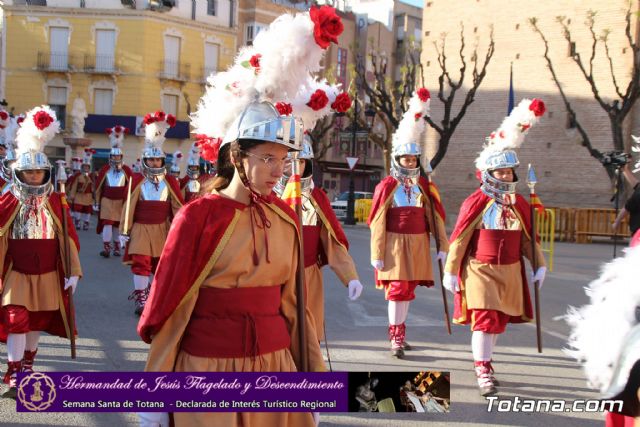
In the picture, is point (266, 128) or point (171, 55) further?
point (171, 55)

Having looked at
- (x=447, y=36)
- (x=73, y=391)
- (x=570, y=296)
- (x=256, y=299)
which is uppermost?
(x=447, y=36)

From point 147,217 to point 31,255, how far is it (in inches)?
144

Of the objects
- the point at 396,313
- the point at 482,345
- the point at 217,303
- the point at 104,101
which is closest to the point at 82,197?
the point at 396,313

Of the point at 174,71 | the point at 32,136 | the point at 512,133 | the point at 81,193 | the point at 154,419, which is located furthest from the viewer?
the point at 174,71

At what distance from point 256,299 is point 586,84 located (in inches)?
1148

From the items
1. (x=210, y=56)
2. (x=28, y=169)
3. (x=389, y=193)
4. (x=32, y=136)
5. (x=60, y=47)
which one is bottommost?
(x=389, y=193)

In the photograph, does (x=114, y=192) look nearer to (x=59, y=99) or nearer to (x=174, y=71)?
(x=174, y=71)

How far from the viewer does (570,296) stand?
1235 centimetres

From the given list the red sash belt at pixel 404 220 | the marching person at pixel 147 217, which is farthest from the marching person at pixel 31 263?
the red sash belt at pixel 404 220

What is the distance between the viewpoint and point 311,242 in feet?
20.5

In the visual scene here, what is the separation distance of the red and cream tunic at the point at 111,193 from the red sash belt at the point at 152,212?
5710 millimetres

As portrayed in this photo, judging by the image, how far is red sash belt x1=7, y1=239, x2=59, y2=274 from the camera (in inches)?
240

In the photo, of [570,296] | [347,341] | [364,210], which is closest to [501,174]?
[347,341]

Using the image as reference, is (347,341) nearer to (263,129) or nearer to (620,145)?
(263,129)
